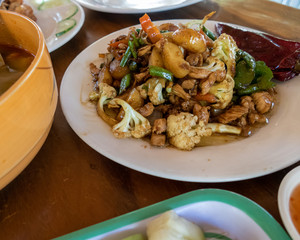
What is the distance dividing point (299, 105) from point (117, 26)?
4.33ft

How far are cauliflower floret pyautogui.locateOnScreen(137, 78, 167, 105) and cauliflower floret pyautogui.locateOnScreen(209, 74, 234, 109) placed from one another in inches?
8.7

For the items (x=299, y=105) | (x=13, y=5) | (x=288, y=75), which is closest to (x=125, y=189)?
(x=299, y=105)

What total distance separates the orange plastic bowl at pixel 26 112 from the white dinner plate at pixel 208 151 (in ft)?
0.71

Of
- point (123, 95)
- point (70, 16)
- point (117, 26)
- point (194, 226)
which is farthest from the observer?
point (117, 26)

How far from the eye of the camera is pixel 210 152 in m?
0.92

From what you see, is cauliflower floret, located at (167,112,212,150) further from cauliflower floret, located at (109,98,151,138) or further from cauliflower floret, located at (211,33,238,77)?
cauliflower floret, located at (211,33,238,77)

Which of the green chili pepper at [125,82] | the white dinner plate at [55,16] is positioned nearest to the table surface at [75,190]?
the green chili pepper at [125,82]

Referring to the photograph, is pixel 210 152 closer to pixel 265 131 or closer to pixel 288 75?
pixel 265 131

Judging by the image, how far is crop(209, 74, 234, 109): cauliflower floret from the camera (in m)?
1.10

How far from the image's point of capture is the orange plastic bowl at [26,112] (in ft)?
2.10

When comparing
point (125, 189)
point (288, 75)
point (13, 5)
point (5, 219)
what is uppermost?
point (288, 75)

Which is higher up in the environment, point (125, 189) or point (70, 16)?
point (70, 16)

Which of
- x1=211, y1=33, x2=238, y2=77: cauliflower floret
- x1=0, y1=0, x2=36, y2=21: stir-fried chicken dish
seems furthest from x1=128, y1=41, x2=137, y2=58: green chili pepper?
x1=0, y1=0, x2=36, y2=21: stir-fried chicken dish

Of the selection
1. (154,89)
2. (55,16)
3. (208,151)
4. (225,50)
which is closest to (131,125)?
(154,89)
